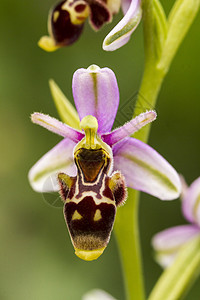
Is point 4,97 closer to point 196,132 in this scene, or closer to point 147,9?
point 196,132

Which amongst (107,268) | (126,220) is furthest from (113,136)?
(107,268)

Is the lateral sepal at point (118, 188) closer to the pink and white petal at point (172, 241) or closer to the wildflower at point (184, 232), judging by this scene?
the wildflower at point (184, 232)

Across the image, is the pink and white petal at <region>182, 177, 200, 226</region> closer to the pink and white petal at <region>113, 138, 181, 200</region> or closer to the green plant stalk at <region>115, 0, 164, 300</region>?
the green plant stalk at <region>115, 0, 164, 300</region>

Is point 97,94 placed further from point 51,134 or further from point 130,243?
point 51,134

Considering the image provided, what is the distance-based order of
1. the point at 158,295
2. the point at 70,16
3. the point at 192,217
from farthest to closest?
the point at 192,217 → the point at 158,295 → the point at 70,16

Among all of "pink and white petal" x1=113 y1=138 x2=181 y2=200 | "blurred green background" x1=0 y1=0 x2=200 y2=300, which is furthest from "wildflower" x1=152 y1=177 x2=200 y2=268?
"blurred green background" x1=0 y1=0 x2=200 y2=300

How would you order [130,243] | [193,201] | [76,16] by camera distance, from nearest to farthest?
1. [76,16]
2. [130,243]
3. [193,201]

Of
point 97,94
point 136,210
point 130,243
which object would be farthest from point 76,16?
point 130,243

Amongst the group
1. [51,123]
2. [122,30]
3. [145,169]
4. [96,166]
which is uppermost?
[122,30]
